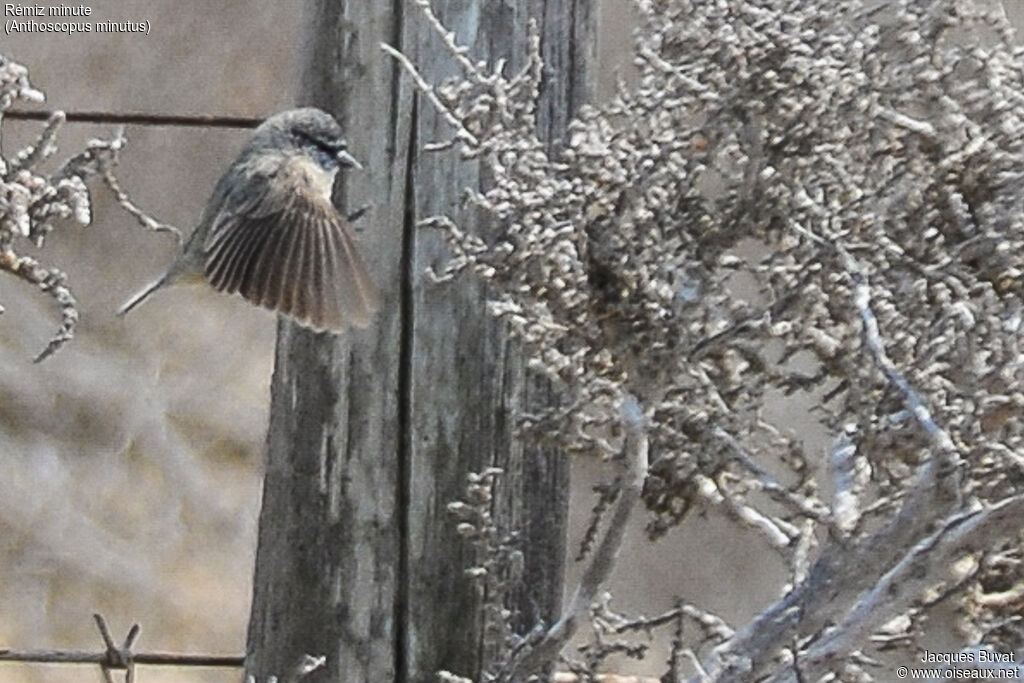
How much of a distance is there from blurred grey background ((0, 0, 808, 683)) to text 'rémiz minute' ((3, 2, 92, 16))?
0.13 feet

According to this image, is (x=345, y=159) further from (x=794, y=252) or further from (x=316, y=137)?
(x=794, y=252)

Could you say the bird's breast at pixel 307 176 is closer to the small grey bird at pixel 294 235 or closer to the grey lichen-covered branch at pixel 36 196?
the small grey bird at pixel 294 235

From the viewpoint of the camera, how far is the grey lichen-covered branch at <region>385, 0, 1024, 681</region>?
153cm

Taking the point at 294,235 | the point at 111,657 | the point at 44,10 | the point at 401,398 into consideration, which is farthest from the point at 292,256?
the point at 44,10

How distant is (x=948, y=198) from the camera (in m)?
1.60

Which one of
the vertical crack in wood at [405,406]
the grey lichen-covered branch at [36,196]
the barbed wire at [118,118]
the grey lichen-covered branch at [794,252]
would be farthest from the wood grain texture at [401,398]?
the barbed wire at [118,118]

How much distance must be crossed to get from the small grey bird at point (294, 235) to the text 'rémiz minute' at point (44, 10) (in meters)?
1.48

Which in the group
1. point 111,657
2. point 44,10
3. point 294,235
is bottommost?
point 111,657

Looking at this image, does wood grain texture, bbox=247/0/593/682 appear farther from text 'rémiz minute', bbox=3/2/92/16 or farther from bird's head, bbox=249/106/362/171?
text 'rémiz minute', bbox=3/2/92/16

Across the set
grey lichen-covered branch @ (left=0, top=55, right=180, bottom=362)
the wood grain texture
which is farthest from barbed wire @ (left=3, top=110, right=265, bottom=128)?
grey lichen-covered branch @ (left=0, top=55, right=180, bottom=362)

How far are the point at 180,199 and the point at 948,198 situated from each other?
185 centimetres

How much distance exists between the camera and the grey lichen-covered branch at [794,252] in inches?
60.2

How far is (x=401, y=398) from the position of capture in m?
1.80

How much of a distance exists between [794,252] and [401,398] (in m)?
0.37
